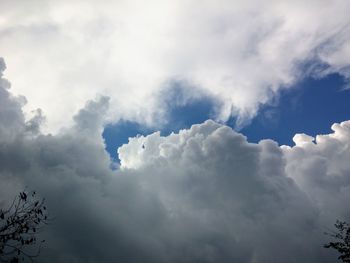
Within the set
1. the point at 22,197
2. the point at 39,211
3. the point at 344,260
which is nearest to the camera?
the point at 22,197

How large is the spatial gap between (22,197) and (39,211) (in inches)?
69.2

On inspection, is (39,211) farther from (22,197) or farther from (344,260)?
(344,260)

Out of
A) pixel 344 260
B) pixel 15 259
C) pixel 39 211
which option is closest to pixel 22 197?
pixel 39 211

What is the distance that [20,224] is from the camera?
17.3 metres

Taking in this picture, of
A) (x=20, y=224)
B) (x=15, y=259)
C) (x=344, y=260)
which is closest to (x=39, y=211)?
(x=20, y=224)

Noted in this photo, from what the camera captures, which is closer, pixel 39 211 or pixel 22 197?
pixel 22 197

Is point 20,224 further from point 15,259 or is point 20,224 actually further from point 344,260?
point 344,260

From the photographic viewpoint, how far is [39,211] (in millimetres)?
17703

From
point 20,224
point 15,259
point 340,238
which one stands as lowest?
point 15,259

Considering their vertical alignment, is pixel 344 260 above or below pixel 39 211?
above

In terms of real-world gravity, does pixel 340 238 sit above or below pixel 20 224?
above

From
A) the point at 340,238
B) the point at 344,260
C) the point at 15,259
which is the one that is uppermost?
the point at 340,238

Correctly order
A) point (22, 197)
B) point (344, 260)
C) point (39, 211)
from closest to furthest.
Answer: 1. point (22, 197)
2. point (39, 211)
3. point (344, 260)

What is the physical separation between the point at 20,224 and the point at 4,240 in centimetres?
104
